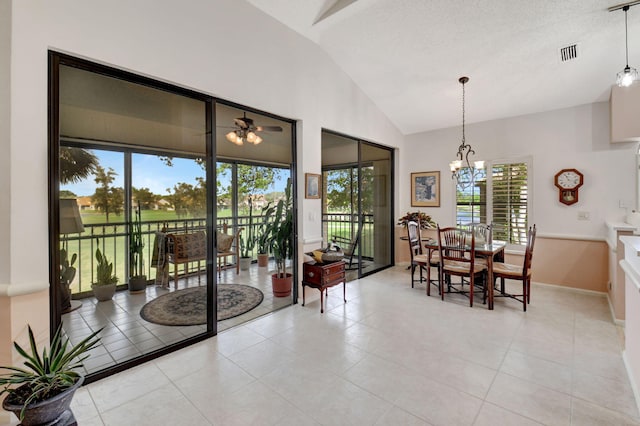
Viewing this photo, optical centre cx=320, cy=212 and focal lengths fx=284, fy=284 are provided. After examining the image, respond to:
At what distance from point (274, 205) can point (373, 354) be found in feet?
7.13

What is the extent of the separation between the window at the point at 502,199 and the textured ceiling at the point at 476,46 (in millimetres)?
988

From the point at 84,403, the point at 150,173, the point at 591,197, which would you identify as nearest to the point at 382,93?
the point at 591,197

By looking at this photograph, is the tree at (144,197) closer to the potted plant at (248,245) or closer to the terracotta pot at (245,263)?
the potted plant at (248,245)

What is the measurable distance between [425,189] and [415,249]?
154 centimetres

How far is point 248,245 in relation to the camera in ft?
12.8

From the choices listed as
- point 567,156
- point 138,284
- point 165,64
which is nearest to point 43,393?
point 138,284

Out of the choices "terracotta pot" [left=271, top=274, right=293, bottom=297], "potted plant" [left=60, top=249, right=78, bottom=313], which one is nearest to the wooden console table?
"terracotta pot" [left=271, top=274, right=293, bottom=297]

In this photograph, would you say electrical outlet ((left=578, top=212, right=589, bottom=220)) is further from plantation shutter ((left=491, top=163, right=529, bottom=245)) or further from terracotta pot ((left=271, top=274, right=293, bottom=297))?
terracotta pot ((left=271, top=274, right=293, bottom=297))

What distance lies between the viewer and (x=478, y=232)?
4766 millimetres

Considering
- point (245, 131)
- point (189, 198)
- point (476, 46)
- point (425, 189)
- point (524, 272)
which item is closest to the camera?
point (189, 198)

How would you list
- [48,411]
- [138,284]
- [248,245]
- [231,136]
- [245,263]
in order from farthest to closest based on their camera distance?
[245,263], [248,245], [231,136], [138,284], [48,411]

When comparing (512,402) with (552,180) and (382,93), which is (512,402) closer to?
(552,180)

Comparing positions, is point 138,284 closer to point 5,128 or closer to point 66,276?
point 66,276

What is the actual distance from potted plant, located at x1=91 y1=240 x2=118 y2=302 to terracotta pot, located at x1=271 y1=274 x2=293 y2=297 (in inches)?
75.8
